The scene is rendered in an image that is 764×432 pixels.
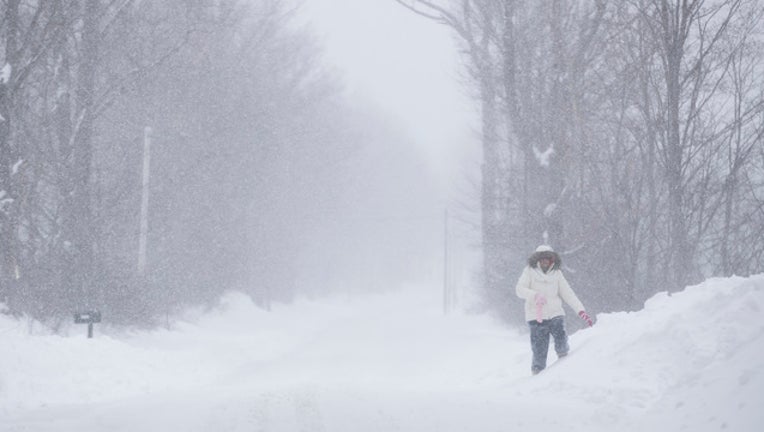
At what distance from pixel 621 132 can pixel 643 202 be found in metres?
1.46

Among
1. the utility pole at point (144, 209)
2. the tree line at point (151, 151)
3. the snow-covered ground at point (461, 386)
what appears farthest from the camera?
the utility pole at point (144, 209)

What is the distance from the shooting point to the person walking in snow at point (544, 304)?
1167 cm

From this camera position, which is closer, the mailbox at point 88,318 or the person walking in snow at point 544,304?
the person walking in snow at point 544,304

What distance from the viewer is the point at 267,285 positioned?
36.0 metres

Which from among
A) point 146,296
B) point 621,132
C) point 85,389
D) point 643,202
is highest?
point 621,132

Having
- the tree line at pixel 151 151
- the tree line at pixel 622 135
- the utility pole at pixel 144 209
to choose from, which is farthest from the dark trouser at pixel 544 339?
the utility pole at pixel 144 209

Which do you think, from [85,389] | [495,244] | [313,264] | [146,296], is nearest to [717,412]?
[85,389]

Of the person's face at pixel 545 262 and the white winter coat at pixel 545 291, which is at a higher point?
the person's face at pixel 545 262

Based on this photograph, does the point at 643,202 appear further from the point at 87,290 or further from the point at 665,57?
the point at 87,290

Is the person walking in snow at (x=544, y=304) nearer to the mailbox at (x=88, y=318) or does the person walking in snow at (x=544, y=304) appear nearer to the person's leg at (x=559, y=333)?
the person's leg at (x=559, y=333)

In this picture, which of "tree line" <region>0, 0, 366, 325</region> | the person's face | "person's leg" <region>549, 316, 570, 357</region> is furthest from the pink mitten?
"tree line" <region>0, 0, 366, 325</region>

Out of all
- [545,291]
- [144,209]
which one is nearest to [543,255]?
[545,291]

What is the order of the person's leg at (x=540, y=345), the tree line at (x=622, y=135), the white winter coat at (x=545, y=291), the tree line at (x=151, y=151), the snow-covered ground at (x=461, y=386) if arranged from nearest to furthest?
the snow-covered ground at (x=461, y=386)
the person's leg at (x=540, y=345)
the white winter coat at (x=545, y=291)
the tree line at (x=622, y=135)
the tree line at (x=151, y=151)

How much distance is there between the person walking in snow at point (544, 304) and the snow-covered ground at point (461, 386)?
355mm
